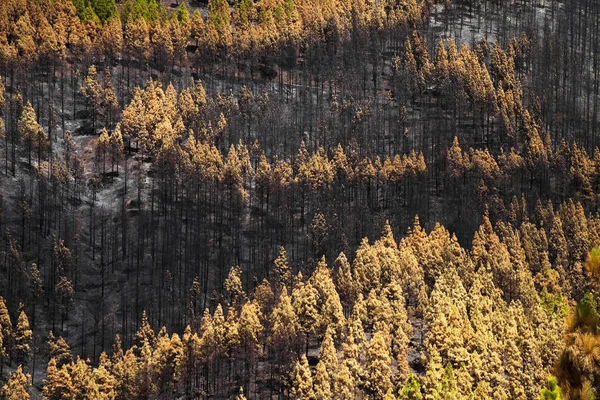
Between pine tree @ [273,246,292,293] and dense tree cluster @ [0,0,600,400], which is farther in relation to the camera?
pine tree @ [273,246,292,293]

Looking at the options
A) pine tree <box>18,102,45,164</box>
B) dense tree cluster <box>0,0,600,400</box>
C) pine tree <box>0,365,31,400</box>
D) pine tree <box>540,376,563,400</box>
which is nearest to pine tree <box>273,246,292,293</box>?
dense tree cluster <box>0,0,600,400</box>

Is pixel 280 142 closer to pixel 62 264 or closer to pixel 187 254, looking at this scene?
pixel 187 254

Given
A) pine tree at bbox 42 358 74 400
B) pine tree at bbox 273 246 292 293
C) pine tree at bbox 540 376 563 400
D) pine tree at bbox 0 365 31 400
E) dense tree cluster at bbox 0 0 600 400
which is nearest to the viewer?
pine tree at bbox 540 376 563 400

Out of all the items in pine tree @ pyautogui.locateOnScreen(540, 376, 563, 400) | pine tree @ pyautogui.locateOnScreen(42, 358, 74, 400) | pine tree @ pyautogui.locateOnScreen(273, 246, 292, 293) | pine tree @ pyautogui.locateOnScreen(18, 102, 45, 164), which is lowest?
pine tree @ pyautogui.locateOnScreen(42, 358, 74, 400)

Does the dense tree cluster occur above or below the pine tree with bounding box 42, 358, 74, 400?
above

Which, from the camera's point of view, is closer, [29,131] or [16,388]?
[16,388]

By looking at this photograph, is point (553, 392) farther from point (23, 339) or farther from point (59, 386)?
point (23, 339)

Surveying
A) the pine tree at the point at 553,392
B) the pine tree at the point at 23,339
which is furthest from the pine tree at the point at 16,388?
the pine tree at the point at 553,392

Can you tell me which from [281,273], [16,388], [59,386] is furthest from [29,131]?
[16,388]

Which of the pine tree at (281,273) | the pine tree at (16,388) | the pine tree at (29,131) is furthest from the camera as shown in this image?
the pine tree at (29,131)

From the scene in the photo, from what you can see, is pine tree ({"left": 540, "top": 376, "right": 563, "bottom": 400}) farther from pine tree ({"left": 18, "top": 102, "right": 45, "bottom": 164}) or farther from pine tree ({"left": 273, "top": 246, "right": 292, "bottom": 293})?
pine tree ({"left": 18, "top": 102, "right": 45, "bottom": 164})

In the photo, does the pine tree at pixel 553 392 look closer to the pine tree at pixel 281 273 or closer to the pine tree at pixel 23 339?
the pine tree at pixel 23 339

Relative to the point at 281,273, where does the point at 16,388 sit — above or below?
below
